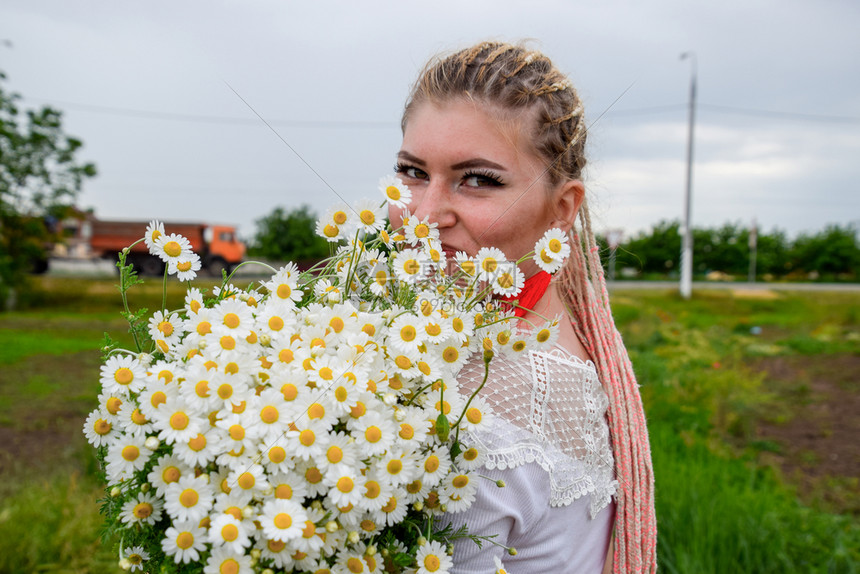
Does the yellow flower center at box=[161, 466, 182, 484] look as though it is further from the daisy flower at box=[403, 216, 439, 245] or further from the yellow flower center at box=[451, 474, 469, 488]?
the daisy flower at box=[403, 216, 439, 245]

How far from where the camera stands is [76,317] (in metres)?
14.3

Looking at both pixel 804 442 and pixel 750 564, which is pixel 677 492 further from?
pixel 804 442

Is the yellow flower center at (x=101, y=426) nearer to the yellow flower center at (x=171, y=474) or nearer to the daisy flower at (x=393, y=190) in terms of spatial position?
the yellow flower center at (x=171, y=474)

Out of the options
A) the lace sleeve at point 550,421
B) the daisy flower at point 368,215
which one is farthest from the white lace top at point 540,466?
the daisy flower at point 368,215

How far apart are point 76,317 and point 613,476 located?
15.2m

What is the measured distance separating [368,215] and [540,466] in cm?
62

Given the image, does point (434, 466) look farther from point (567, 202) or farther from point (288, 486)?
point (567, 202)

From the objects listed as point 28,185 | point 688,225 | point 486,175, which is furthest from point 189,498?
point 688,225

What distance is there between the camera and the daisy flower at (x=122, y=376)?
0.98m

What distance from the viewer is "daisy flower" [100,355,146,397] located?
978 mm

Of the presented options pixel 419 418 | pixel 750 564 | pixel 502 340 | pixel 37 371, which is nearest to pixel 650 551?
pixel 502 340

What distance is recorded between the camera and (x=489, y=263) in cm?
119

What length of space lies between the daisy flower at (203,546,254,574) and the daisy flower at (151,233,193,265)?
0.53 metres

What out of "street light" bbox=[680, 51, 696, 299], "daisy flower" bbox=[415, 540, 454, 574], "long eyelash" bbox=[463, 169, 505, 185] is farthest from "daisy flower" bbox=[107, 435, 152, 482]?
"street light" bbox=[680, 51, 696, 299]
